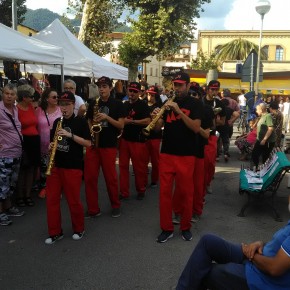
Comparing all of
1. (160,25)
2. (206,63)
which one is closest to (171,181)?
(160,25)

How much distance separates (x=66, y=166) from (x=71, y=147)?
0.23 m

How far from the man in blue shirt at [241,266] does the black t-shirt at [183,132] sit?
5.38 feet

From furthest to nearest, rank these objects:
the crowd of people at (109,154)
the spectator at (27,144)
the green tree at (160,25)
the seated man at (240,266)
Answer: the green tree at (160,25), the spectator at (27,144), the crowd of people at (109,154), the seated man at (240,266)

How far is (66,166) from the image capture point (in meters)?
4.32

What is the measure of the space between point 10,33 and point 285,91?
24584 mm

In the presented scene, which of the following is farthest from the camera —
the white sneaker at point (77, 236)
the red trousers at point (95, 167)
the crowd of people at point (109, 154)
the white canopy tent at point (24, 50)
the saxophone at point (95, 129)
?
the white canopy tent at point (24, 50)

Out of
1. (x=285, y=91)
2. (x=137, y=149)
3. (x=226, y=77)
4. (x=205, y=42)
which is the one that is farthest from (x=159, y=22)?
(x=205, y=42)

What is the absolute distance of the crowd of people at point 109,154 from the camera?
4.30 meters

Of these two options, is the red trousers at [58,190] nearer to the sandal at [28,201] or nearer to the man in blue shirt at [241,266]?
the sandal at [28,201]

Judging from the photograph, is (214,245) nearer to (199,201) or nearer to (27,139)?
(199,201)

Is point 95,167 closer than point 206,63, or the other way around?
point 95,167

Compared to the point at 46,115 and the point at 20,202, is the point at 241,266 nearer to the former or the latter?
the point at 20,202

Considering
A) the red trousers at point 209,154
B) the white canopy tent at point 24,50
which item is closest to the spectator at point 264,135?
the red trousers at point 209,154

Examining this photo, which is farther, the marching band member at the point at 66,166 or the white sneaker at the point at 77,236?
Result: the white sneaker at the point at 77,236
